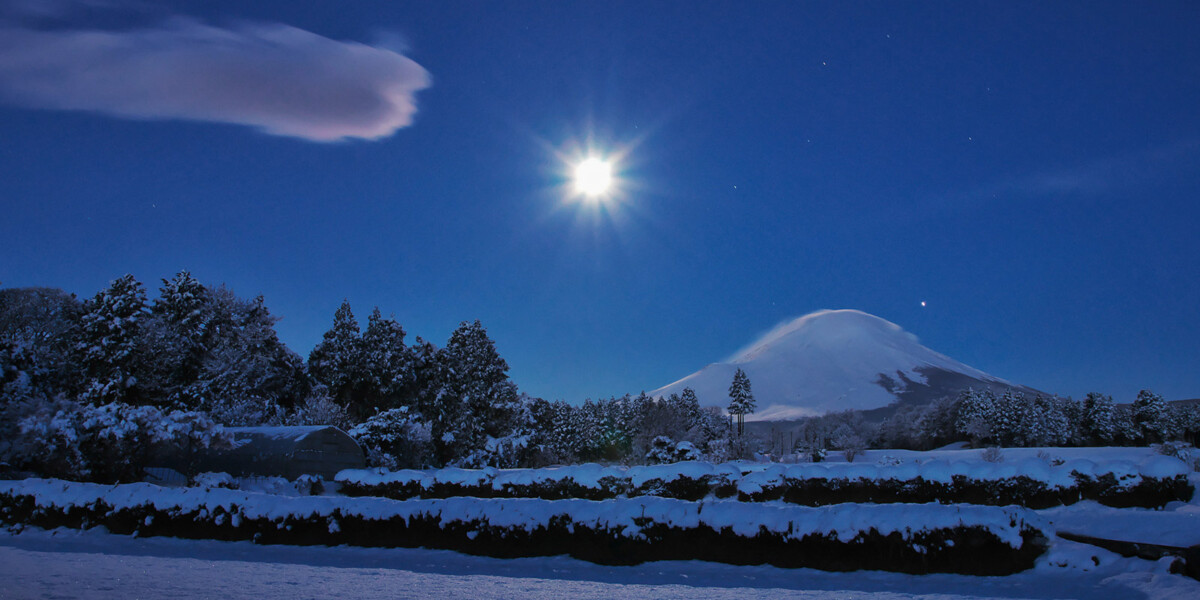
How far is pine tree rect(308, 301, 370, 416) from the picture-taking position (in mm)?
46125

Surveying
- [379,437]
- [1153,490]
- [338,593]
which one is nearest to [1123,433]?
[1153,490]

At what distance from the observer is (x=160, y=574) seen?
7.85 metres

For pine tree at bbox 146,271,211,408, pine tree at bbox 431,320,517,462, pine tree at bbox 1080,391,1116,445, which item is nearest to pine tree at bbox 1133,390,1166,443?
pine tree at bbox 1080,391,1116,445

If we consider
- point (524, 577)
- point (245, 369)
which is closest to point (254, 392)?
point (245, 369)

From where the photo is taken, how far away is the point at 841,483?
15.9 metres

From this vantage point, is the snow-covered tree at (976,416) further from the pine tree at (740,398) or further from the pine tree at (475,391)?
the pine tree at (475,391)

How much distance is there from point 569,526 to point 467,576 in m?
1.87

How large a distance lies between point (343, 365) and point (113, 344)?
574 inches

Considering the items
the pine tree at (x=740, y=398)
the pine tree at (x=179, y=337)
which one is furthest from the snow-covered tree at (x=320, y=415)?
the pine tree at (x=740, y=398)

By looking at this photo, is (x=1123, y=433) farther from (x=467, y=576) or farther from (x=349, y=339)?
(x=467, y=576)

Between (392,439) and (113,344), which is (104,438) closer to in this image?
(392,439)

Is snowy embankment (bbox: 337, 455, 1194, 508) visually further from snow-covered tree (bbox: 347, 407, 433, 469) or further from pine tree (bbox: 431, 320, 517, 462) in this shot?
pine tree (bbox: 431, 320, 517, 462)

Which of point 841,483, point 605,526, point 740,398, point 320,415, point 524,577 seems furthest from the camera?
point 740,398

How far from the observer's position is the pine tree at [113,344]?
3316 cm
